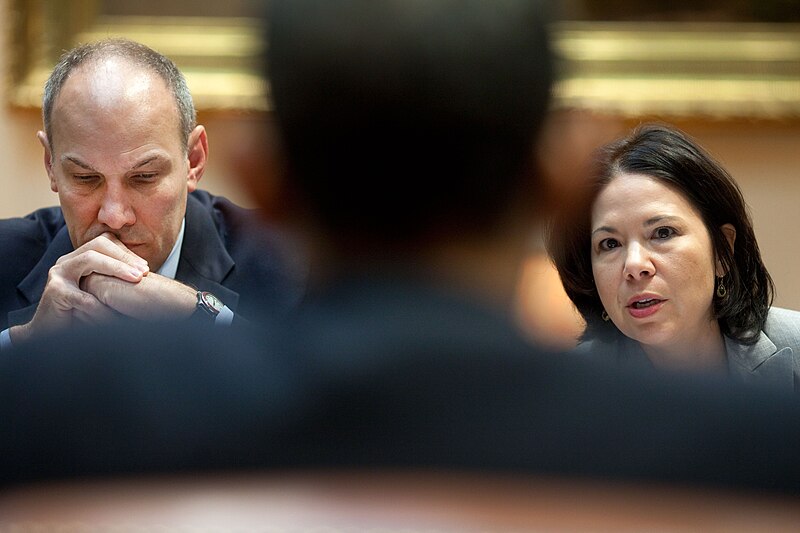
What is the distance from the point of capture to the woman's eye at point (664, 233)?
2.14 m

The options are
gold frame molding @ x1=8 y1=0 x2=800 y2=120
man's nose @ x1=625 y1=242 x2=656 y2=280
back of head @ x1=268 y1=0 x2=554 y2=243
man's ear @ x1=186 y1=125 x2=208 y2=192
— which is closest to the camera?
back of head @ x1=268 y1=0 x2=554 y2=243

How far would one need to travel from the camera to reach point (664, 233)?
2.14 m

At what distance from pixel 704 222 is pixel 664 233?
0.11 meters

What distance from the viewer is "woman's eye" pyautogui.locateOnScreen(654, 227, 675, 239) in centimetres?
214

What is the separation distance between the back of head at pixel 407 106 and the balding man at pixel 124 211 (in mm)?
1389

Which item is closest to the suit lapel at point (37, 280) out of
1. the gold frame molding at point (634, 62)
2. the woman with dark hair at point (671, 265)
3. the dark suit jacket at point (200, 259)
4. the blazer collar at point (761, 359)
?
the dark suit jacket at point (200, 259)

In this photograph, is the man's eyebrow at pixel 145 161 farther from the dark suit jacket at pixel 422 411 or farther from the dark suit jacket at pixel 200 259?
the dark suit jacket at pixel 422 411

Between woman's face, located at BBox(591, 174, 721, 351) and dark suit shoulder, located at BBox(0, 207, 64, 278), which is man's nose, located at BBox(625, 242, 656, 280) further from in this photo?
dark suit shoulder, located at BBox(0, 207, 64, 278)

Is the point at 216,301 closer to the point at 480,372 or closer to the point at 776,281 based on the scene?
the point at 480,372

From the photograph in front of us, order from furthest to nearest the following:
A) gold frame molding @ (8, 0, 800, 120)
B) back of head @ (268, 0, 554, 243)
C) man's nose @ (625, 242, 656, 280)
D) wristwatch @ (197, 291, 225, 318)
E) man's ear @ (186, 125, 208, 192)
Result: gold frame molding @ (8, 0, 800, 120) → man's ear @ (186, 125, 208, 192) → man's nose @ (625, 242, 656, 280) → wristwatch @ (197, 291, 225, 318) → back of head @ (268, 0, 554, 243)

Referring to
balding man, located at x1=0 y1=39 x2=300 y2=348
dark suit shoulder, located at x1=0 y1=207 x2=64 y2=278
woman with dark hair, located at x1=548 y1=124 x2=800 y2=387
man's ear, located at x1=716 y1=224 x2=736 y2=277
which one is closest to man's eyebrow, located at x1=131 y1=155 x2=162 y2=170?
balding man, located at x1=0 y1=39 x2=300 y2=348

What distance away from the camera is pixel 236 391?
24.5 inches

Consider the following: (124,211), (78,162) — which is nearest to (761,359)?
(124,211)

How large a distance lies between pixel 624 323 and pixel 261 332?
1.56 m
